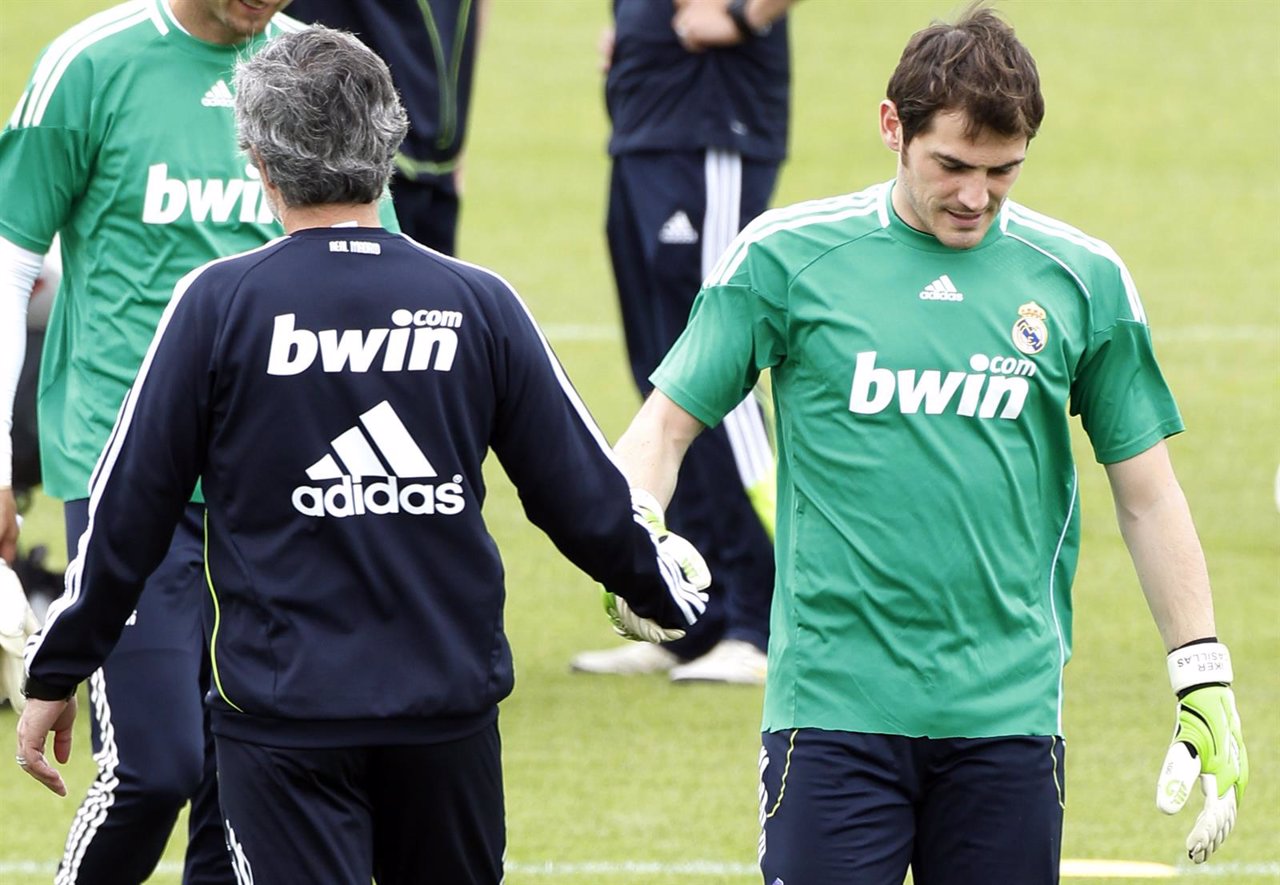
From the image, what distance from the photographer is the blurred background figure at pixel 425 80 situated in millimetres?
7637

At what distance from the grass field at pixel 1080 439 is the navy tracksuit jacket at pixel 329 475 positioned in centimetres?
254

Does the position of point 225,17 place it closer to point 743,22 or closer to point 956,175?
point 956,175

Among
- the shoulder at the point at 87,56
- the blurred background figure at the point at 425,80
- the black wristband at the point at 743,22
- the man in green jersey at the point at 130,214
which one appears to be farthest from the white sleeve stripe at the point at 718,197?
the shoulder at the point at 87,56

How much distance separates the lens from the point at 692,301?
8.43 meters

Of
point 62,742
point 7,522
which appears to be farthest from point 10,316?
point 62,742

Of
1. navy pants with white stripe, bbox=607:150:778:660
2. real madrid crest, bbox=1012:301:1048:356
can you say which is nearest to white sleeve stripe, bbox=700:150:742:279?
navy pants with white stripe, bbox=607:150:778:660

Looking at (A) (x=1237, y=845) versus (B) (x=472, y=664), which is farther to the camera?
(A) (x=1237, y=845)

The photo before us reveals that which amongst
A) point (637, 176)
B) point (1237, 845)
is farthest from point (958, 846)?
point (637, 176)

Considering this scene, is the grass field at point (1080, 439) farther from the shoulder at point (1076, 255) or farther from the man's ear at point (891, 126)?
the man's ear at point (891, 126)

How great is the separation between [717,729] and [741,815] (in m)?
0.85

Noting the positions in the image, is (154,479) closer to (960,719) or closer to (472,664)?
(472,664)

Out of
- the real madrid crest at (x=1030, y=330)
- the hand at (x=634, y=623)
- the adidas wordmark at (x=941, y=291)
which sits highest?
the adidas wordmark at (x=941, y=291)

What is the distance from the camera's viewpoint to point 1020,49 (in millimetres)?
4324

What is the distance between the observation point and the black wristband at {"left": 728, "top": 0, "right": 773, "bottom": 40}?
8.07 m
